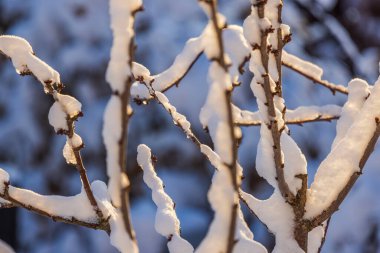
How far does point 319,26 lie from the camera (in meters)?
4.44

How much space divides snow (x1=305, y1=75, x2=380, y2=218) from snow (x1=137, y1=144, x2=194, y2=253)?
0.74 ft

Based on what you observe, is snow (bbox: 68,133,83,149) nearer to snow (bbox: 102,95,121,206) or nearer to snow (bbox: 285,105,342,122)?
snow (bbox: 102,95,121,206)

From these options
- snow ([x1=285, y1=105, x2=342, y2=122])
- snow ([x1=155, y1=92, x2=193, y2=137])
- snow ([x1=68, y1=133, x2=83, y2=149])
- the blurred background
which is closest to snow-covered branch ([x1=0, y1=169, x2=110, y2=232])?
snow ([x1=68, y1=133, x2=83, y2=149])

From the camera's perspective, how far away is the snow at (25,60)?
92 cm

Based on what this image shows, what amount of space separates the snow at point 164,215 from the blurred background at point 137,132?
1.98m

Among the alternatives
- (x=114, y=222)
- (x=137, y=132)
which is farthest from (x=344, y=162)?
(x=137, y=132)

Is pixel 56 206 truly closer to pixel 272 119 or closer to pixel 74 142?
pixel 74 142

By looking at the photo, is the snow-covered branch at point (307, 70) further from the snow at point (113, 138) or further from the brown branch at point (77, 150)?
the snow at point (113, 138)

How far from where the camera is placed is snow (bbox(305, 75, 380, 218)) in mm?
943

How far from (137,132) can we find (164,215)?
7.58 ft

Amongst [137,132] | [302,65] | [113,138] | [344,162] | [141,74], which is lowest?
[113,138]

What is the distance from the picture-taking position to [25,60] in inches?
37.6

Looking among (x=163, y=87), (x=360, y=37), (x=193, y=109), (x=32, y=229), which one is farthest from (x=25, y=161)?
(x=360, y=37)

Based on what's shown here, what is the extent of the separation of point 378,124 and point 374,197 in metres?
2.24
